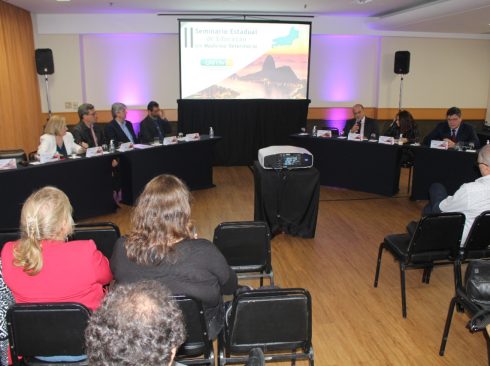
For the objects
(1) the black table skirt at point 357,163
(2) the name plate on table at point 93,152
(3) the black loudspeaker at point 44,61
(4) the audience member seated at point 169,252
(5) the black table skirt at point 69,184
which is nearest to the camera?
(4) the audience member seated at point 169,252

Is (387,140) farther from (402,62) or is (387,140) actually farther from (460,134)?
(402,62)

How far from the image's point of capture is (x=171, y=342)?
41.4 inches

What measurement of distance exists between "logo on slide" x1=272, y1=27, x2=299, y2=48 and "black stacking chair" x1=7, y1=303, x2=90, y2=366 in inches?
296

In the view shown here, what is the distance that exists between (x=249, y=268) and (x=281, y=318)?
36.1 inches

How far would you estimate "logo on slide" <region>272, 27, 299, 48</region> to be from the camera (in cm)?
854

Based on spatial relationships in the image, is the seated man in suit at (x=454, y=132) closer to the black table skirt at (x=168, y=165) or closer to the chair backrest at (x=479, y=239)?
the chair backrest at (x=479, y=239)

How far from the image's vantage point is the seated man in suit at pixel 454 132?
5926 millimetres

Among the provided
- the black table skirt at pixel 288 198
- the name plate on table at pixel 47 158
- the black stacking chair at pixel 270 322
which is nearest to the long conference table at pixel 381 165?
the black table skirt at pixel 288 198

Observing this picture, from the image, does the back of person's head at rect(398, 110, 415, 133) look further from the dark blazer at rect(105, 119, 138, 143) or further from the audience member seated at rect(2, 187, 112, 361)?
the audience member seated at rect(2, 187, 112, 361)

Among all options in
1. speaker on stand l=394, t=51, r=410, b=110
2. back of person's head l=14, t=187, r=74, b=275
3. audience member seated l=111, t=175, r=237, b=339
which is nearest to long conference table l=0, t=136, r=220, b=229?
back of person's head l=14, t=187, r=74, b=275

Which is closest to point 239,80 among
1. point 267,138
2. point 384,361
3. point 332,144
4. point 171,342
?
point 267,138

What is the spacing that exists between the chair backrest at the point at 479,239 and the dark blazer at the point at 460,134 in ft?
→ 10.2

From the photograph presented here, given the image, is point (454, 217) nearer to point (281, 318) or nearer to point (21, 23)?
point (281, 318)

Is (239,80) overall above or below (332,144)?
above
